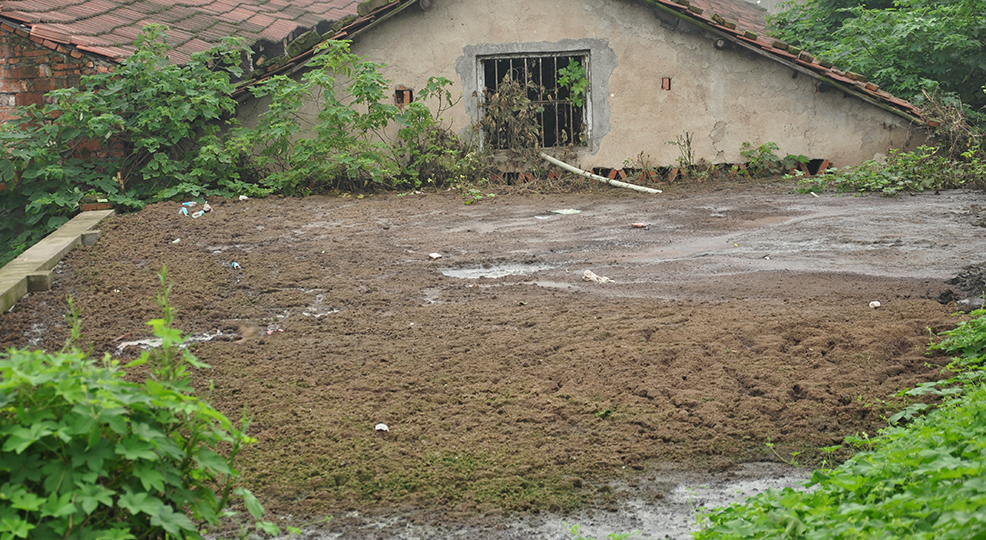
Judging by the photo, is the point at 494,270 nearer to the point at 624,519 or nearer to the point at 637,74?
the point at 624,519

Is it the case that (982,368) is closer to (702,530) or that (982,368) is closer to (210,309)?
(702,530)

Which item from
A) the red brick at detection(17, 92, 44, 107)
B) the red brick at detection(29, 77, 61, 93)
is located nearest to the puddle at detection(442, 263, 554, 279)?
the red brick at detection(29, 77, 61, 93)

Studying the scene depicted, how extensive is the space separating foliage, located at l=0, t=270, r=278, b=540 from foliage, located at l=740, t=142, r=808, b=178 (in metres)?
10.7

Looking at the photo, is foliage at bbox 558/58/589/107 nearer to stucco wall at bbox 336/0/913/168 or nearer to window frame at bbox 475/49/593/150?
window frame at bbox 475/49/593/150

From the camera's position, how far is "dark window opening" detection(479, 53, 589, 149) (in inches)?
472

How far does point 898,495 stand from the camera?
93.8 inches

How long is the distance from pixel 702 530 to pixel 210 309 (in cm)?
422

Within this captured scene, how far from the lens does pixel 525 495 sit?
3.24m

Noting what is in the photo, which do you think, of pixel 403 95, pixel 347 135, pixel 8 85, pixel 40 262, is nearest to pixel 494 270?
pixel 40 262

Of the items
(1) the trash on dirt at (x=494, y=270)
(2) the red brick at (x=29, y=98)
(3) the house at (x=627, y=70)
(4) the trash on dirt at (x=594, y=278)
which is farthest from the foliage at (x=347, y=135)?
(4) the trash on dirt at (x=594, y=278)

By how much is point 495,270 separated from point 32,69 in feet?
23.1

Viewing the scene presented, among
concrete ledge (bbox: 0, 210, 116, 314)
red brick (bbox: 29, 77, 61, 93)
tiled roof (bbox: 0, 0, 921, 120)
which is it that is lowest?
concrete ledge (bbox: 0, 210, 116, 314)

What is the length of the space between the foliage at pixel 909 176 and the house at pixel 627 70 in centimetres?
106

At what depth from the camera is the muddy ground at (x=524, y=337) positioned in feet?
11.4
